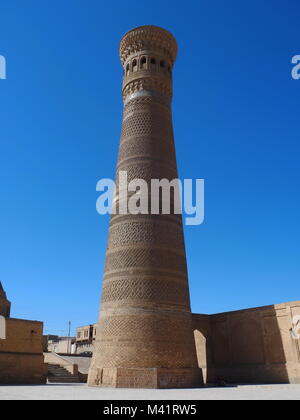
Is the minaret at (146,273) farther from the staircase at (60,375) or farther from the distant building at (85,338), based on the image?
the distant building at (85,338)

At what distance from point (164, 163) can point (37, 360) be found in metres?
9.83

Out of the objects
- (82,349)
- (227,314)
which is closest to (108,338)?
(227,314)

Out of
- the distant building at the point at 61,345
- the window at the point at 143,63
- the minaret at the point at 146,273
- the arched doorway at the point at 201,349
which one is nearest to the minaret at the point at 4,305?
the minaret at the point at 146,273

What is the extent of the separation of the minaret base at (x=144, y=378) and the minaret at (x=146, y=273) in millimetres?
27

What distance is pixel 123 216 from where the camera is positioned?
14453 millimetres

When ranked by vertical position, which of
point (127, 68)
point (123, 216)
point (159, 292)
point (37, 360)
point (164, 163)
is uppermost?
point (127, 68)

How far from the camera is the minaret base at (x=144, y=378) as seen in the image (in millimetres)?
11867

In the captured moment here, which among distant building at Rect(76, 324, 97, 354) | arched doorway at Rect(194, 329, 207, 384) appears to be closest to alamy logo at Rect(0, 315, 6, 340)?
arched doorway at Rect(194, 329, 207, 384)

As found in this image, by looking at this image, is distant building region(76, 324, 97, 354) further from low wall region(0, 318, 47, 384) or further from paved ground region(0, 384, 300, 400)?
paved ground region(0, 384, 300, 400)

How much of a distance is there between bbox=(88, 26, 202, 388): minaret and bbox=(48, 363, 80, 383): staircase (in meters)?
5.81

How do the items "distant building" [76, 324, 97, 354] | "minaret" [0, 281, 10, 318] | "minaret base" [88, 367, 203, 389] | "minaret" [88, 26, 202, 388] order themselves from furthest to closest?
1. "distant building" [76, 324, 97, 354]
2. "minaret" [0, 281, 10, 318]
3. "minaret" [88, 26, 202, 388]
4. "minaret base" [88, 367, 203, 389]

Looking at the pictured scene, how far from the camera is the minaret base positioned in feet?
38.9

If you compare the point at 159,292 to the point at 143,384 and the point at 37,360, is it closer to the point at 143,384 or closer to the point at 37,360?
the point at 143,384

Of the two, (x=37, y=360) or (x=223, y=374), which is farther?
(x=223, y=374)
